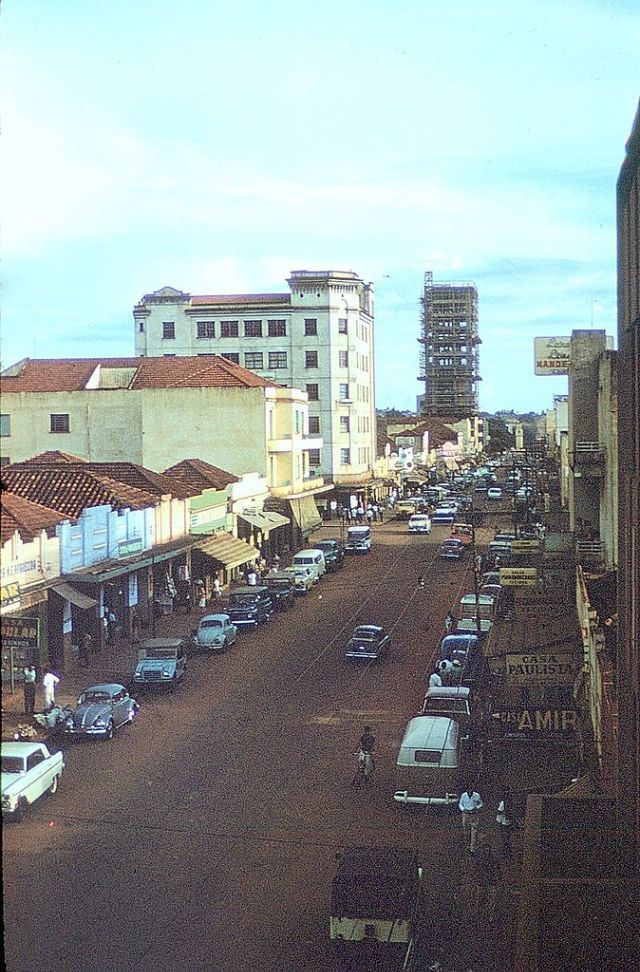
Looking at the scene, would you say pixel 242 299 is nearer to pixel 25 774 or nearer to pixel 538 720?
pixel 538 720

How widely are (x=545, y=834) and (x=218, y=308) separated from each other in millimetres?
3850

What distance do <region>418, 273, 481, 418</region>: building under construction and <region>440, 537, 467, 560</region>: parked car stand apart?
56.0 inches

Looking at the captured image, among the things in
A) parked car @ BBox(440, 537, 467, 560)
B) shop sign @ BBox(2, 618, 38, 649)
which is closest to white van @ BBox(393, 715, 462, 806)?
shop sign @ BBox(2, 618, 38, 649)

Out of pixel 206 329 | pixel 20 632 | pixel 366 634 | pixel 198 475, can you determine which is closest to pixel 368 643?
pixel 366 634

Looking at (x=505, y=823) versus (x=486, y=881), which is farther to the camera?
(x=505, y=823)

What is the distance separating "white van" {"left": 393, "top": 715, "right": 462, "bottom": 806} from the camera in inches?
150

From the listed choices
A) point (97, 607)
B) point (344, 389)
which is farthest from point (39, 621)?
point (344, 389)

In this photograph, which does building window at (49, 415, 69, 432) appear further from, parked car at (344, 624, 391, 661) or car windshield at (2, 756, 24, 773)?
car windshield at (2, 756, 24, 773)

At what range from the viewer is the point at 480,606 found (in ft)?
19.7

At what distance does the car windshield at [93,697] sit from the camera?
385 centimetres

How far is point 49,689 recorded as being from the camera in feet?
11.9

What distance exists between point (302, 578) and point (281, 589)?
379mm

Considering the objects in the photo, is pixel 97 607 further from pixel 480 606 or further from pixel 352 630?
pixel 480 606

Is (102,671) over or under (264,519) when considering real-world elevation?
under
